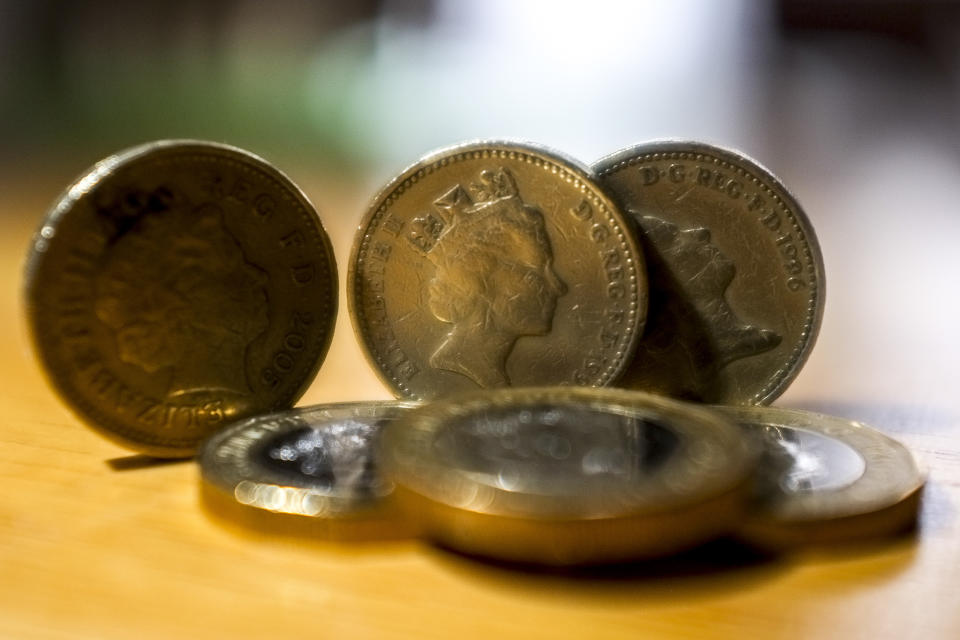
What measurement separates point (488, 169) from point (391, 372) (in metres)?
0.55

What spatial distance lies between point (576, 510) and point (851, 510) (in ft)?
1.74

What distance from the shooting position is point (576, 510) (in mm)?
1598

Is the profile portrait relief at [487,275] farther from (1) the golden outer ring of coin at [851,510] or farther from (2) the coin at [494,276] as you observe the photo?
(1) the golden outer ring of coin at [851,510]

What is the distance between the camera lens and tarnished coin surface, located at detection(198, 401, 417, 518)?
1827mm

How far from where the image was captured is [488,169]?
248 cm

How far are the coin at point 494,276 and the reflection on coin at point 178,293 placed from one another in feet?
0.62

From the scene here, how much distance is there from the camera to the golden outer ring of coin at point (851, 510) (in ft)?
5.81

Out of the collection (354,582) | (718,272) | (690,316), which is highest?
(718,272)

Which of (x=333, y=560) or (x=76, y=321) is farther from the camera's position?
(x=76, y=321)

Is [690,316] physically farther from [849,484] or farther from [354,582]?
[354,582]

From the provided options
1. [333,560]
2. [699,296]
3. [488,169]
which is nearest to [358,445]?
[333,560]

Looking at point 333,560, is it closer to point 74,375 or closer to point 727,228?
point 74,375

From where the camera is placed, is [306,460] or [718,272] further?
[718,272]

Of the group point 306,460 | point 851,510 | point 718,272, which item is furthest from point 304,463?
point 718,272
